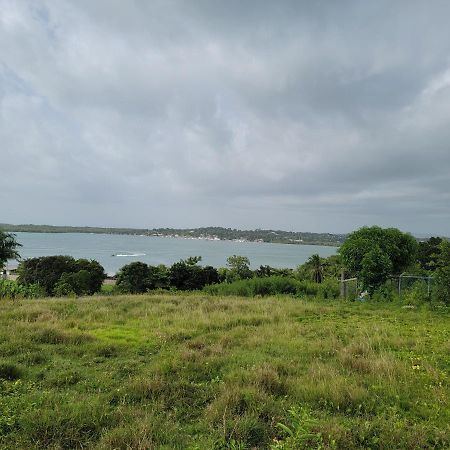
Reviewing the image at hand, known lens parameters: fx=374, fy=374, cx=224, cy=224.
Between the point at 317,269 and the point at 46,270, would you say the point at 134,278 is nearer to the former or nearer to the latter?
the point at 46,270

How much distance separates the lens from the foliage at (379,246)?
17984 millimetres

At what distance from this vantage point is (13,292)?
18250mm

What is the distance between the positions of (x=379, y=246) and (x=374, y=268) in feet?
4.76

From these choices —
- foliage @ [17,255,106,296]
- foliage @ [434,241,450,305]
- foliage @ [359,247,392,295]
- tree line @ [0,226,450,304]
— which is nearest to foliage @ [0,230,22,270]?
tree line @ [0,226,450,304]

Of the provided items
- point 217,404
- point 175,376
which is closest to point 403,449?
point 217,404

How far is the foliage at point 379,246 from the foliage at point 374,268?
30 centimetres

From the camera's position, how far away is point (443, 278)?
14352 millimetres

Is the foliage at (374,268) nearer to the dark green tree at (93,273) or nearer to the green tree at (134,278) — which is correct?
the green tree at (134,278)

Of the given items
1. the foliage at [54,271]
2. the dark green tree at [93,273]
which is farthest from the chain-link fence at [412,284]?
the dark green tree at [93,273]

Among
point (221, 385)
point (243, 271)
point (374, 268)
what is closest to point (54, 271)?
point (243, 271)

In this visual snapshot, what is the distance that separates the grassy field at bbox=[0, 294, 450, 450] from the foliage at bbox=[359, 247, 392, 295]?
7181 millimetres

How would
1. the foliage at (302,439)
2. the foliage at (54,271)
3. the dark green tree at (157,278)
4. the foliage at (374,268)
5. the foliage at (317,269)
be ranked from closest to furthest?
the foliage at (302,439) < the foliage at (374,268) < the dark green tree at (157,278) < the foliage at (54,271) < the foliage at (317,269)

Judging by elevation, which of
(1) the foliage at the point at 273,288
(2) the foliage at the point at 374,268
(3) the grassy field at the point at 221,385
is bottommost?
(1) the foliage at the point at 273,288

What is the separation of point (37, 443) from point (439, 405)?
15.6 feet
